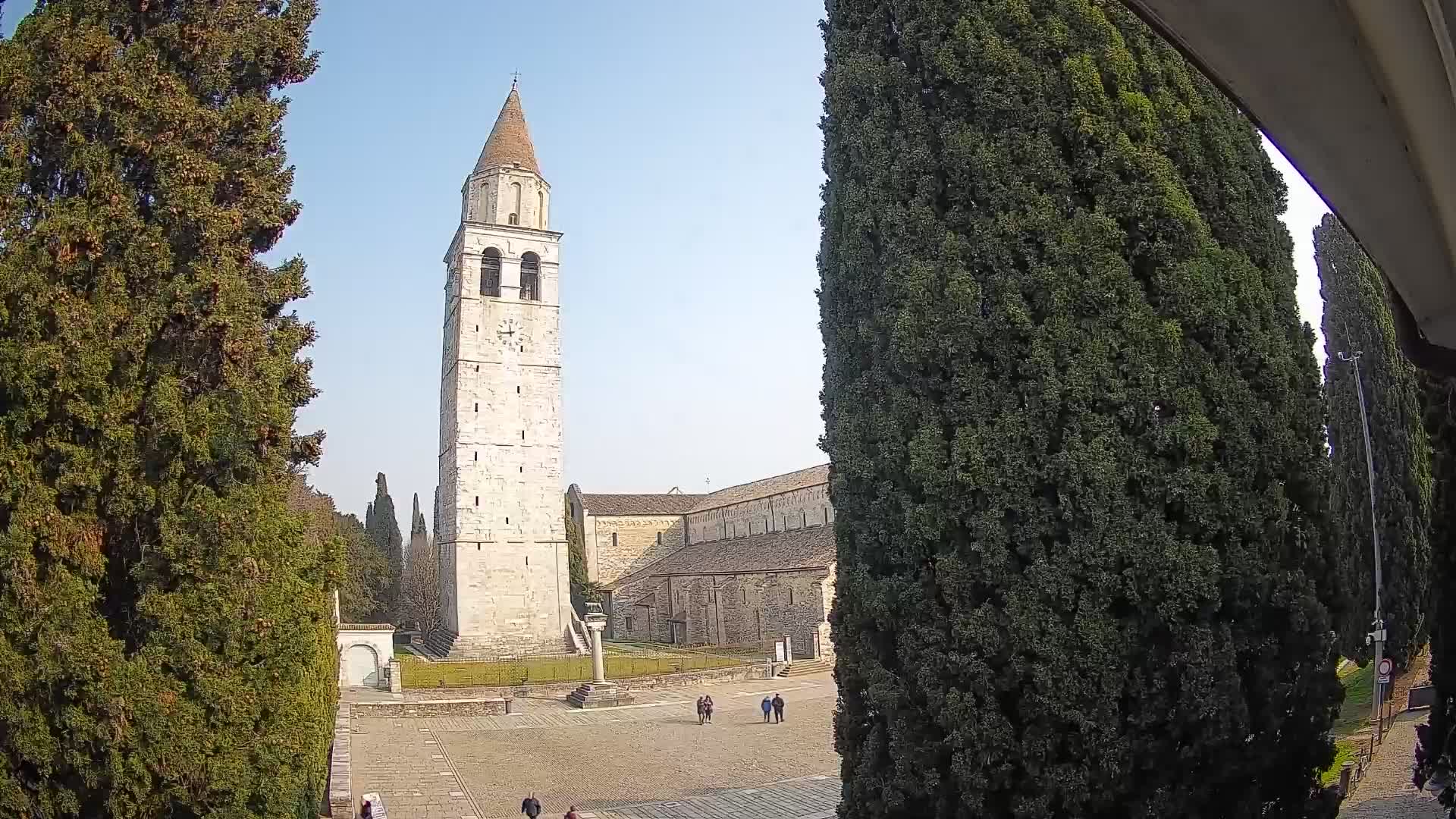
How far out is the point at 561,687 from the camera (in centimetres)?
2838

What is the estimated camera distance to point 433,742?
65.2ft

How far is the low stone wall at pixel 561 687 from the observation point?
2638cm

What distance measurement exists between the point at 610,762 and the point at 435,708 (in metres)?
8.34

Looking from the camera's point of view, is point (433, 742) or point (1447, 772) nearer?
point (1447, 772)

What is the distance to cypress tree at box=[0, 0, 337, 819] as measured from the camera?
5590 mm

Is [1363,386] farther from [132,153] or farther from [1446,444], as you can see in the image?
[132,153]

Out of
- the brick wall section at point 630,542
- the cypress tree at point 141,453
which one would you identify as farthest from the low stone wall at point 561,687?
the brick wall section at point 630,542

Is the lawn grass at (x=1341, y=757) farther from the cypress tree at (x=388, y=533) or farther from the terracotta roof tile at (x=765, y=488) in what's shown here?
the cypress tree at (x=388, y=533)

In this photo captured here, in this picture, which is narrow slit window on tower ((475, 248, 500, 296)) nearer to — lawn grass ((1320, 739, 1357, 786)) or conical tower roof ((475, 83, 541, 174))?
conical tower roof ((475, 83, 541, 174))

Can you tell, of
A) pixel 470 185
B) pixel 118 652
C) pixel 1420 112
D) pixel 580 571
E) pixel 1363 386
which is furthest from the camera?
pixel 580 571

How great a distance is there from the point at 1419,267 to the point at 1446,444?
6316 mm

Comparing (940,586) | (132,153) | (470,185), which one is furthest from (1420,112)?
(470,185)

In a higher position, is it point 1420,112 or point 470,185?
point 470,185

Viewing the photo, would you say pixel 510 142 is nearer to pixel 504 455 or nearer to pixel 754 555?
pixel 504 455
